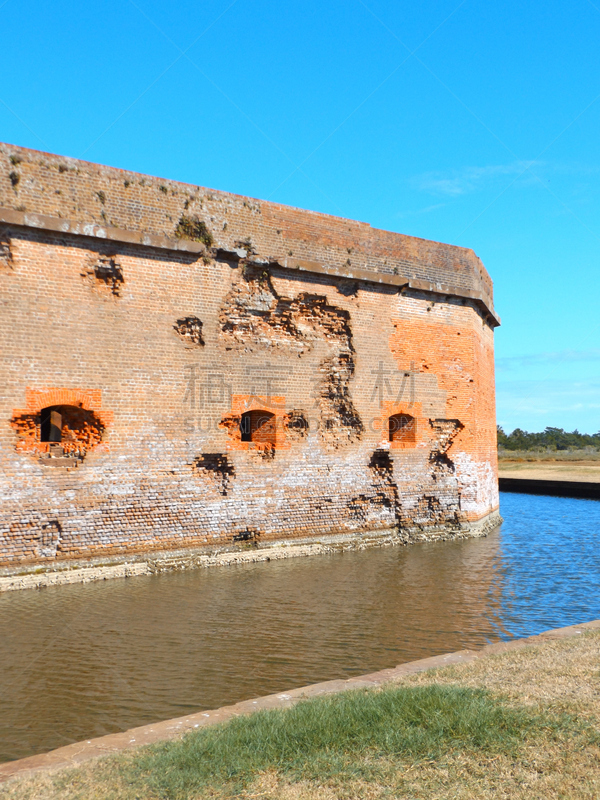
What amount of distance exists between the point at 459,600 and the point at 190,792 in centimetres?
594

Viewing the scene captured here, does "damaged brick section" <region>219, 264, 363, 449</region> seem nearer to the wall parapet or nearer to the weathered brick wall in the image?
the weathered brick wall

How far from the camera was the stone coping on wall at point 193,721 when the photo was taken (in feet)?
11.8

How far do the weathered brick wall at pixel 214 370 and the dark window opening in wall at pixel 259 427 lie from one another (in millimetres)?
116

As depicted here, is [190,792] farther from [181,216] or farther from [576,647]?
[181,216]

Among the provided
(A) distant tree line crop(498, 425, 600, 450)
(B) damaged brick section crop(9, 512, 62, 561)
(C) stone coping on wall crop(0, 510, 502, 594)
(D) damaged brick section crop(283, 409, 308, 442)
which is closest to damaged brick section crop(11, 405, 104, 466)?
(B) damaged brick section crop(9, 512, 62, 561)

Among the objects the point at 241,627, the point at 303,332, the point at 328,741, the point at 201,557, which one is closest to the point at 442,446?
the point at 303,332

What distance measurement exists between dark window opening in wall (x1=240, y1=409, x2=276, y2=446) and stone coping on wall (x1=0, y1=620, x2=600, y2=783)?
638 centimetres

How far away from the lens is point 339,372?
40.2 ft

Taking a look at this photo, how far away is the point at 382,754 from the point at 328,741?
0.32 meters

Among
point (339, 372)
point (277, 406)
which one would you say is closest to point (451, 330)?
point (339, 372)

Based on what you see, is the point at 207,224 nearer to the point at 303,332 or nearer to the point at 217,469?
the point at 303,332

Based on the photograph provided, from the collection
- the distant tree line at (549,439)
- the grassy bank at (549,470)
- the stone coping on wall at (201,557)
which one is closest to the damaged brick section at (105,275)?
the stone coping on wall at (201,557)

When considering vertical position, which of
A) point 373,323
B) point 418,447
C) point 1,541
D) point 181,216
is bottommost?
point 1,541

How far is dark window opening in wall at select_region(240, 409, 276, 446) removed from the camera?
1143 centimetres
